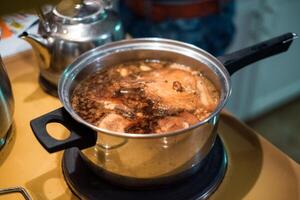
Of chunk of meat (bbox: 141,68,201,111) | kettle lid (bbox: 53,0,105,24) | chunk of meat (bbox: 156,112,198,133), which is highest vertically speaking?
kettle lid (bbox: 53,0,105,24)

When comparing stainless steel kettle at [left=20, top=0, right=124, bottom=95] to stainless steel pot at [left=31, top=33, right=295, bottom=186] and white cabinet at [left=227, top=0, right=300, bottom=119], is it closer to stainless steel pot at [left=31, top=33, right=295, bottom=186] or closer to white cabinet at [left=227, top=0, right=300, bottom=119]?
stainless steel pot at [left=31, top=33, right=295, bottom=186]

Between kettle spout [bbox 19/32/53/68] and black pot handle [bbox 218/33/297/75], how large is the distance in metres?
0.39

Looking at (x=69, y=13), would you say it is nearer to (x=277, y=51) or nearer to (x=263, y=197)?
(x=277, y=51)

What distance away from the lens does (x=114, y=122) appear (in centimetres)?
65

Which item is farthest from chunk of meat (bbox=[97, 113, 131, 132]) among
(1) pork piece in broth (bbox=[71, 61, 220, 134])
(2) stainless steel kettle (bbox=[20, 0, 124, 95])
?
(2) stainless steel kettle (bbox=[20, 0, 124, 95])

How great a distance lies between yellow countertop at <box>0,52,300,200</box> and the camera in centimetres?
66

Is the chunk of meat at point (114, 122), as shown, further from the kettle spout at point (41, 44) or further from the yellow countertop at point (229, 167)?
the kettle spout at point (41, 44)

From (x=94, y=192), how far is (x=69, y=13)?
416mm

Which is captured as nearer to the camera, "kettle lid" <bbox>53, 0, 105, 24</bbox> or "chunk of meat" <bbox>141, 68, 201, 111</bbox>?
"chunk of meat" <bbox>141, 68, 201, 111</bbox>

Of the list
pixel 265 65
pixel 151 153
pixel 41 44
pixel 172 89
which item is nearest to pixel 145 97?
pixel 172 89

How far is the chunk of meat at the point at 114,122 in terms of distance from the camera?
0.64 meters

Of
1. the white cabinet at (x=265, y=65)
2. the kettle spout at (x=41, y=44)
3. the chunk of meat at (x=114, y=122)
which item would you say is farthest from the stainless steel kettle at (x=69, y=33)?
the white cabinet at (x=265, y=65)

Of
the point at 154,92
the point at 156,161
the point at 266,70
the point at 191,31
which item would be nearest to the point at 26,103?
the point at 154,92

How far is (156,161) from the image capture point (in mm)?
574
